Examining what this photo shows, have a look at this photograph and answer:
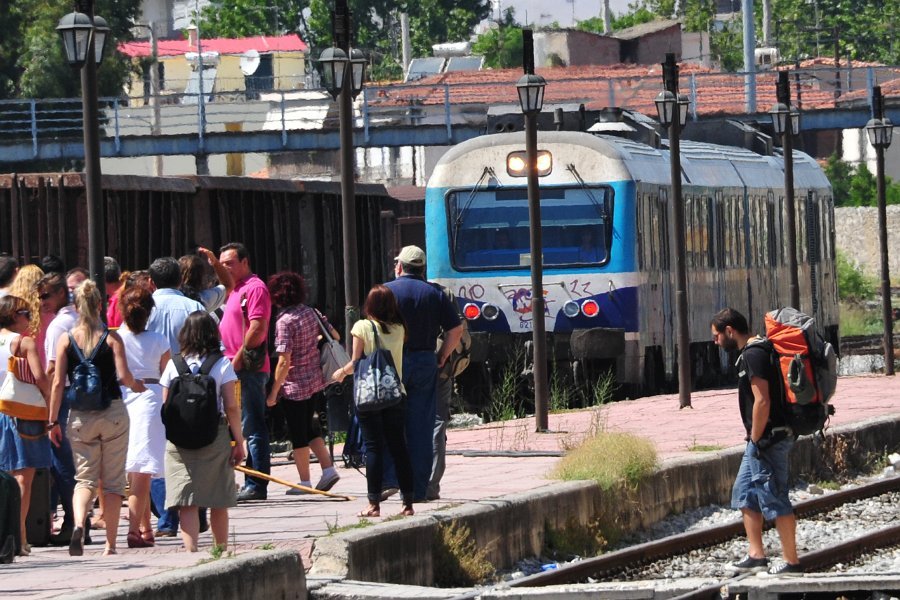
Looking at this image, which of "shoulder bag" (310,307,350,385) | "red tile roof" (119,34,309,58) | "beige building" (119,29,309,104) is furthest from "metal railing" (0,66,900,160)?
"shoulder bag" (310,307,350,385)

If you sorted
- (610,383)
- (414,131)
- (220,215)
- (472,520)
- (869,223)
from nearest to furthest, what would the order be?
(472,520)
(220,215)
(610,383)
(414,131)
(869,223)

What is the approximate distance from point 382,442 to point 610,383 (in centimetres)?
1085

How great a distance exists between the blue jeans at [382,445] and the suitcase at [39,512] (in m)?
1.82

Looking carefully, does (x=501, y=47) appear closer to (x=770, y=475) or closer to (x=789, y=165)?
(x=789, y=165)

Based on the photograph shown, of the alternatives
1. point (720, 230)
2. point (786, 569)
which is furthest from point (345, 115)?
point (720, 230)

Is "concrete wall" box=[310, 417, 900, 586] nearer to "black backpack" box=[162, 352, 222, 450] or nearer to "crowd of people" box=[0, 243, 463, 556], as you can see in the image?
"crowd of people" box=[0, 243, 463, 556]

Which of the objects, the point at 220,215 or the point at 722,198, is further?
the point at 722,198

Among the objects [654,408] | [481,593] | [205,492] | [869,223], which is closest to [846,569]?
[481,593]

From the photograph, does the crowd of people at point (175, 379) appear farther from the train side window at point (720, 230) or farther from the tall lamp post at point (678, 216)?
the train side window at point (720, 230)

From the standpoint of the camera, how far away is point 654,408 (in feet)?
67.2

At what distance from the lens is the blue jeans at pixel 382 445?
11133 mm

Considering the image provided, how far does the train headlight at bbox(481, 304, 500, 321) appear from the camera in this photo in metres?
21.6

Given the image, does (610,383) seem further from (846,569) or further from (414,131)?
(414,131)

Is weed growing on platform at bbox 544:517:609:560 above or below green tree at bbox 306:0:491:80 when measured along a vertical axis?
below
